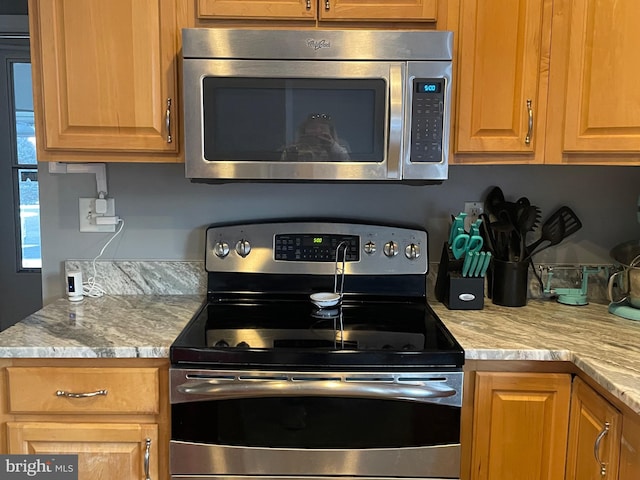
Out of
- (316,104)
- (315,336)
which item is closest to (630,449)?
(315,336)

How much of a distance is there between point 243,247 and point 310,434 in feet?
2.31

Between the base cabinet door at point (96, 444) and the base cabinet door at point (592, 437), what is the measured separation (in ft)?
3.59

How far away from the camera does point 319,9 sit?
1.59 m

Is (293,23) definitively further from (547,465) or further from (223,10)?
(547,465)

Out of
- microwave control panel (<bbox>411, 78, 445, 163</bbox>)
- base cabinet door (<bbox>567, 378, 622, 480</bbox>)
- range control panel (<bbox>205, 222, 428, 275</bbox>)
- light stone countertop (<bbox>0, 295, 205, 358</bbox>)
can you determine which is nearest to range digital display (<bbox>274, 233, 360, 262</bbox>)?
range control panel (<bbox>205, 222, 428, 275</bbox>)

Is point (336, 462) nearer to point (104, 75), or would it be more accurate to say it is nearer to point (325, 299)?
point (325, 299)

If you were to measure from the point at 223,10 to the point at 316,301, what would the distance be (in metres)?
0.92

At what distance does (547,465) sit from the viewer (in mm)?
1443

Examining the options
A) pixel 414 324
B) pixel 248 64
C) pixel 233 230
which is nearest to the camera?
pixel 248 64

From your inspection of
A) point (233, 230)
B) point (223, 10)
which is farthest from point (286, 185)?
point (223, 10)

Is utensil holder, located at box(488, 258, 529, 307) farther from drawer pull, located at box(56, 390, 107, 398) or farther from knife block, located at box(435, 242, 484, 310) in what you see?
drawer pull, located at box(56, 390, 107, 398)

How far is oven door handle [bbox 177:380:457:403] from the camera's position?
1.38 meters

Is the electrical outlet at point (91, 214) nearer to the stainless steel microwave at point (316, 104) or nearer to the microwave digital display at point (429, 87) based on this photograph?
the stainless steel microwave at point (316, 104)

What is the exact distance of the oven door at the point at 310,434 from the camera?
4.60 feet
